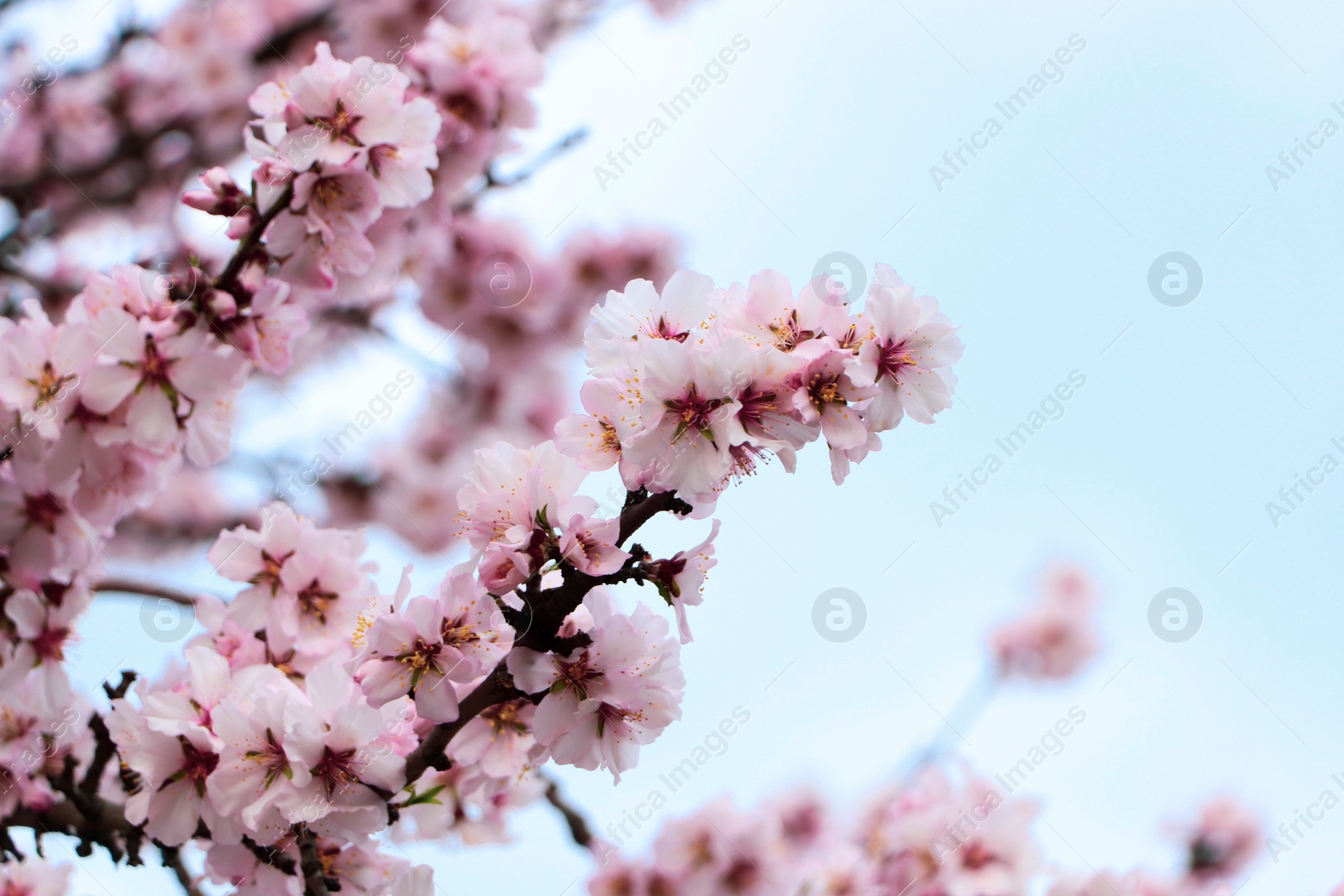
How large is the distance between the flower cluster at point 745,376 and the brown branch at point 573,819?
150 centimetres

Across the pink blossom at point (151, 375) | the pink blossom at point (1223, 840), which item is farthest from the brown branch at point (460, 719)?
the pink blossom at point (1223, 840)

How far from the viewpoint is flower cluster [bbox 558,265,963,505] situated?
1.39 m

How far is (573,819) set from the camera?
2.64 meters

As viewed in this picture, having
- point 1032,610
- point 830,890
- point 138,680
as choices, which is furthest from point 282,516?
point 1032,610

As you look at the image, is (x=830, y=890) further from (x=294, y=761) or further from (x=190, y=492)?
(x=190, y=492)

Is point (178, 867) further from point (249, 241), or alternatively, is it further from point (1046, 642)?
point (1046, 642)

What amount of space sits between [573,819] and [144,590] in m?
1.31

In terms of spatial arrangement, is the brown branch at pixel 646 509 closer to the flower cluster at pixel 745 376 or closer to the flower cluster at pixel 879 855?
the flower cluster at pixel 745 376

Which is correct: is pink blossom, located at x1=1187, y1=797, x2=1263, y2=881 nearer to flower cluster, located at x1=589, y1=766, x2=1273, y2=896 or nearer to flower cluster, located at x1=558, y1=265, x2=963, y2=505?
flower cluster, located at x1=589, y1=766, x2=1273, y2=896

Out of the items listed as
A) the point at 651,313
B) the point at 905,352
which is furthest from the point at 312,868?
the point at 905,352

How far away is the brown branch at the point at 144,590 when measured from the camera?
2.46 m

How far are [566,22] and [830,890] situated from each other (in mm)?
4838

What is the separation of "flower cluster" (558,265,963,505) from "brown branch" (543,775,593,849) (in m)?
1.50

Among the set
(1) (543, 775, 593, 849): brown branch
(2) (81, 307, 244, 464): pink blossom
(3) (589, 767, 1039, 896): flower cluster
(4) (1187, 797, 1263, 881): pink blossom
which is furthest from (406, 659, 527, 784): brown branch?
(4) (1187, 797, 1263, 881): pink blossom
